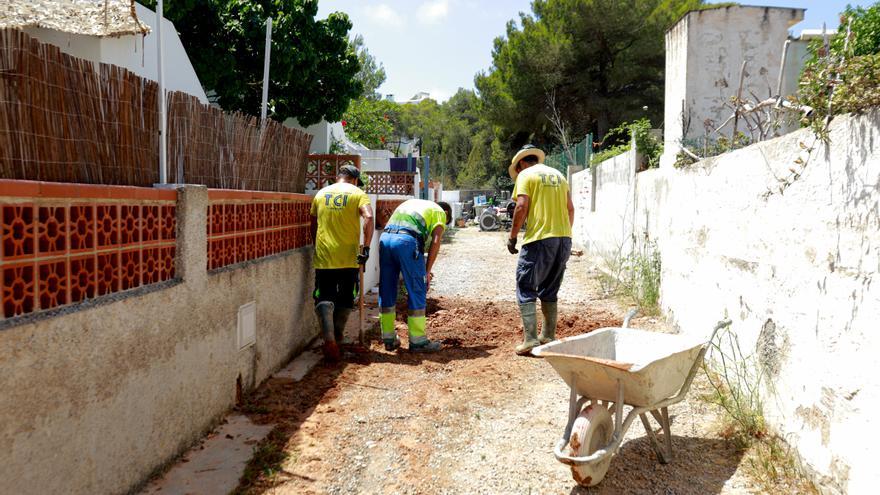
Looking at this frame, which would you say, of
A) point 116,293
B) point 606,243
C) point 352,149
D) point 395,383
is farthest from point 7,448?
point 352,149

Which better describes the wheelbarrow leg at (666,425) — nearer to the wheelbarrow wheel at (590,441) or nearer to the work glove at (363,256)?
the wheelbarrow wheel at (590,441)

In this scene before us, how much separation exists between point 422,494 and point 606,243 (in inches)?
353

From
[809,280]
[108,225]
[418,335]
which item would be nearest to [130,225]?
[108,225]

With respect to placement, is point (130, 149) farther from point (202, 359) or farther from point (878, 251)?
point (878, 251)

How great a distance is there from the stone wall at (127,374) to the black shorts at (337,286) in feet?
3.21

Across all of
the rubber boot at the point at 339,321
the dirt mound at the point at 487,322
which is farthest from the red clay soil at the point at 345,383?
the rubber boot at the point at 339,321

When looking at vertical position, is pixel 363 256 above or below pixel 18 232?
below

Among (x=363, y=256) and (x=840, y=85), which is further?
(x=363, y=256)

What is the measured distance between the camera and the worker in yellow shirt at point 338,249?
5.66 meters

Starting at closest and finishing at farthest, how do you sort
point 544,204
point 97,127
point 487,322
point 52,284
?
point 52,284, point 97,127, point 544,204, point 487,322

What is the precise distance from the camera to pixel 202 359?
382cm

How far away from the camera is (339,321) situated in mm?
5844

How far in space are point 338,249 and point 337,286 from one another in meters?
0.37

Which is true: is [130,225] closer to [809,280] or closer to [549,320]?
[809,280]
